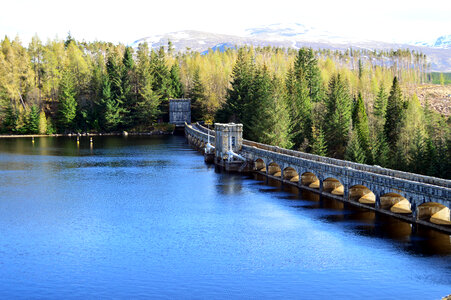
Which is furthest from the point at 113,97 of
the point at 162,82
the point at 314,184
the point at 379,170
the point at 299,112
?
the point at 379,170

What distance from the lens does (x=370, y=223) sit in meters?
57.6

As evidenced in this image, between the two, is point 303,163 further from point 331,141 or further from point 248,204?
point 331,141

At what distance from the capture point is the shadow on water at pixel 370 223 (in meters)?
49.2

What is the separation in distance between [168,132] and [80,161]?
69586 mm

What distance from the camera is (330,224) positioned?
58281 millimetres

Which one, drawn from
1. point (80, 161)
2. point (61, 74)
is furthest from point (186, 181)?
point (61, 74)

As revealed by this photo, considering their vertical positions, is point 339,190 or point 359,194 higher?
point 359,194

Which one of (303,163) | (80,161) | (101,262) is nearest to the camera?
(101,262)

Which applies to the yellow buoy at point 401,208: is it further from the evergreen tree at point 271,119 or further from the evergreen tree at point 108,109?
the evergreen tree at point 108,109

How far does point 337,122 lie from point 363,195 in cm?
4684

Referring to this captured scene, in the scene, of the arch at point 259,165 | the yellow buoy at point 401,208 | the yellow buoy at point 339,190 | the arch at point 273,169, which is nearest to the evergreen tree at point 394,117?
the arch at point 259,165

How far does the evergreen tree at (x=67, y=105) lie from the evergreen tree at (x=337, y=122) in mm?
93978

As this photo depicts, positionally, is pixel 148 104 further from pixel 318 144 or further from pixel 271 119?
pixel 318 144

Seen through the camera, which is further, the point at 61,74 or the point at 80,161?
the point at 61,74
